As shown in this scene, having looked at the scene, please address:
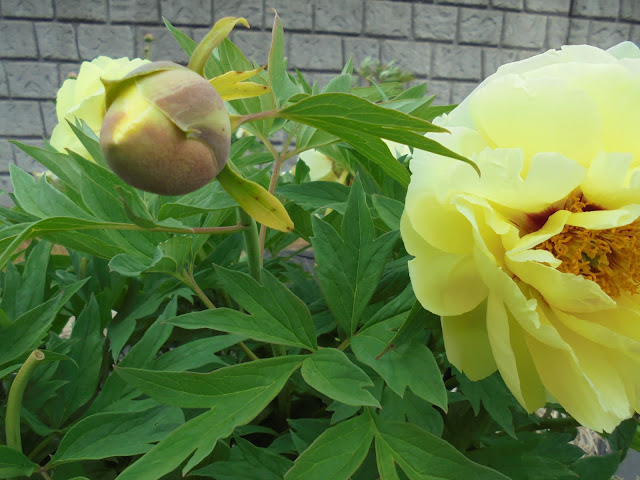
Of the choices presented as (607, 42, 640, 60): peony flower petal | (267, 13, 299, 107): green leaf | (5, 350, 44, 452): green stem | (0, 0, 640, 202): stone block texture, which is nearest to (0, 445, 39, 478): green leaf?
(5, 350, 44, 452): green stem

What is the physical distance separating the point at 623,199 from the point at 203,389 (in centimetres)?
19

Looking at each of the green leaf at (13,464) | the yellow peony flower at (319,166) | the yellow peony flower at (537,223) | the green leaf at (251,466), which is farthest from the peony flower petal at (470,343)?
the yellow peony flower at (319,166)

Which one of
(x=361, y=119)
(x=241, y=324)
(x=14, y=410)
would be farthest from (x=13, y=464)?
(x=361, y=119)

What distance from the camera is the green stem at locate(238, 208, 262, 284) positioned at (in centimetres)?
25

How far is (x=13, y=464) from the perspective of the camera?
0.82ft

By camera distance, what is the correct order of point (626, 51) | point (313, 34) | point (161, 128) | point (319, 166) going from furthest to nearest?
1. point (313, 34)
2. point (319, 166)
3. point (626, 51)
4. point (161, 128)

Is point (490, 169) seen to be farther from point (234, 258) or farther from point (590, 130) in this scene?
point (234, 258)

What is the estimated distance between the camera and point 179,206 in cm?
26

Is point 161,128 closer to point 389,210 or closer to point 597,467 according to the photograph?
point 389,210

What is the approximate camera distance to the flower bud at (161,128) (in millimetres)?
153

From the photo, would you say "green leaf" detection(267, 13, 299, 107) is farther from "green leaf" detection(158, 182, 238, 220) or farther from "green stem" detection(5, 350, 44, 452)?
"green stem" detection(5, 350, 44, 452)

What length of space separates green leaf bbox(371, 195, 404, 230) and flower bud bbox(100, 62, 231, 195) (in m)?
0.13

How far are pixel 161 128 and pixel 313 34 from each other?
312cm

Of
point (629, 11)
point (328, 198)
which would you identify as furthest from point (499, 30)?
point (328, 198)
